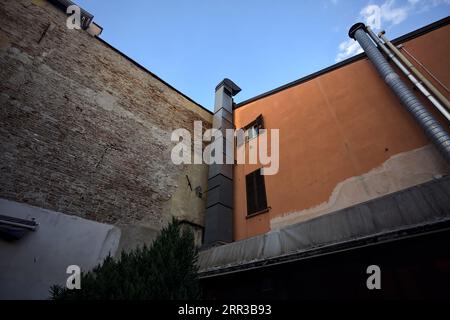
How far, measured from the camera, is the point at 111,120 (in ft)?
27.9

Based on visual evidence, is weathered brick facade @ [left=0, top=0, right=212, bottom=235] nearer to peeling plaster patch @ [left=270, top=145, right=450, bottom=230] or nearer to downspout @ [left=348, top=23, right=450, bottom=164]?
peeling plaster patch @ [left=270, top=145, right=450, bottom=230]

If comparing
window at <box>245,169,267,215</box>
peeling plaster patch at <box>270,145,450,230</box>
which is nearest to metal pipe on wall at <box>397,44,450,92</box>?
peeling plaster patch at <box>270,145,450,230</box>

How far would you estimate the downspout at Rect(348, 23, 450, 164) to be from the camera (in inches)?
211

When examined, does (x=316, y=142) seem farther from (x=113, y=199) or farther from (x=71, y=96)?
(x=71, y=96)

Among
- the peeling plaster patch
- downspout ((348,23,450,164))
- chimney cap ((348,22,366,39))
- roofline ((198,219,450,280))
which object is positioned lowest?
roofline ((198,219,450,280))

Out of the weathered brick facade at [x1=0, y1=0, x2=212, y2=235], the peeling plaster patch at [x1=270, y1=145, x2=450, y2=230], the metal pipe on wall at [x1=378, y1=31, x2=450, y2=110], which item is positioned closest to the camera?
the peeling plaster patch at [x1=270, y1=145, x2=450, y2=230]

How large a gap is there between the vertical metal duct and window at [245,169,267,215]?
82 centimetres

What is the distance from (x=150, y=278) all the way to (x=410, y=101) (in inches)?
281

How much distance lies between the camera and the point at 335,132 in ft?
25.3

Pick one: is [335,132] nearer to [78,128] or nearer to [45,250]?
[78,128]

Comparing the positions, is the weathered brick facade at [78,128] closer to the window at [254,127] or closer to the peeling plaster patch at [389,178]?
the window at [254,127]

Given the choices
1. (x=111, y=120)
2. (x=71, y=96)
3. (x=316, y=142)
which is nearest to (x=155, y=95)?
(x=111, y=120)

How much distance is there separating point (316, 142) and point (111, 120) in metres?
6.91

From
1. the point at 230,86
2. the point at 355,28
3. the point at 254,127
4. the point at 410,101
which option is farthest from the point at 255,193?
the point at 355,28
